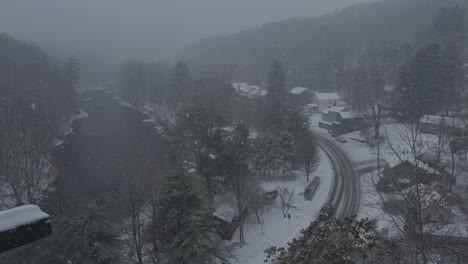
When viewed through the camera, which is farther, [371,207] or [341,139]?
[341,139]

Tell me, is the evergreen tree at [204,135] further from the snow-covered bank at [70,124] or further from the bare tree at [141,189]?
the snow-covered bank at [70,124]

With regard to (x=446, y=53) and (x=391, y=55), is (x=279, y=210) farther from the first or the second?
(x=391, y=55)

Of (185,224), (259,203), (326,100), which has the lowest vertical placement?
(259,203)

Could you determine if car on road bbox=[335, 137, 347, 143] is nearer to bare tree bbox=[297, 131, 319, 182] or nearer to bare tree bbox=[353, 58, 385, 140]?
bare tree bbox=[353, 58, 385, 140]

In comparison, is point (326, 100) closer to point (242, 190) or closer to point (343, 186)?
point (343, 186)

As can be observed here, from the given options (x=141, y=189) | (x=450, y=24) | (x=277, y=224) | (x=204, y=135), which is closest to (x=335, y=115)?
(x=204, y=135)

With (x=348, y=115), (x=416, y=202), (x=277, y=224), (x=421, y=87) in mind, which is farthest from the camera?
(x=348, y=115)

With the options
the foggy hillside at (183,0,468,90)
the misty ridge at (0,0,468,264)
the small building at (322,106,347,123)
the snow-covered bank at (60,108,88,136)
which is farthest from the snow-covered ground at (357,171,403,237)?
the foggy hillside at (183,0,468,90)

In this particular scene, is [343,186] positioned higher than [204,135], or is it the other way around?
[204,135]
